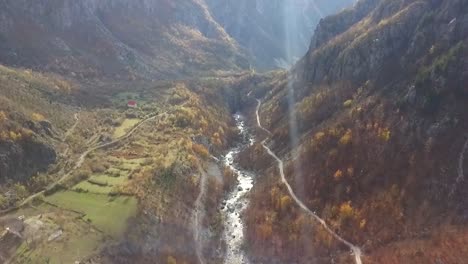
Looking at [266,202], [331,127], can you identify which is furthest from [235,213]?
[331,127]

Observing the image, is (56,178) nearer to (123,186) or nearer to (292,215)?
(123,186)

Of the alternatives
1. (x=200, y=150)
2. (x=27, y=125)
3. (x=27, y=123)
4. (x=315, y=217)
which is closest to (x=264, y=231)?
(x=315, y=217)

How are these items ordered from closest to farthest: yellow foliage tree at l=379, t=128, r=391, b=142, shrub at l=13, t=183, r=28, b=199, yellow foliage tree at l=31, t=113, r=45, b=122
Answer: shrub at l=13, t=183, r=28, b=199, yellow foliage tree at l=379, t=128, r=391, b=142, yellow foliage tree at l=31, t=113, r=45, b=122

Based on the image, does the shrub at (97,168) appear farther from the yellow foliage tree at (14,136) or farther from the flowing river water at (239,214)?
the flowing river water at (239,214)

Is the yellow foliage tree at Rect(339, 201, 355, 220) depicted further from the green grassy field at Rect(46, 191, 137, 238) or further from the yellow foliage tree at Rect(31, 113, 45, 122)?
the yellow foliage tree at Rect(31, 113, 45, 122)

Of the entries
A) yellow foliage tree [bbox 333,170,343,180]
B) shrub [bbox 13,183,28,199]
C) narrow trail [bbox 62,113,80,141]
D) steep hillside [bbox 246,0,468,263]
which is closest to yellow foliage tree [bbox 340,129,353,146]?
steep hillside [bbox 246,0,468,263]
